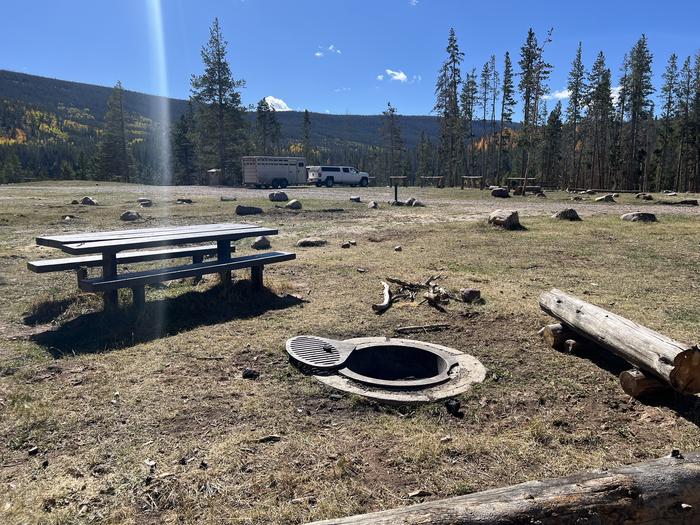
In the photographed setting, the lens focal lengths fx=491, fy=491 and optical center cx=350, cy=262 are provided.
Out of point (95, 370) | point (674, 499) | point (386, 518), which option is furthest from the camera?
point (95, 370)

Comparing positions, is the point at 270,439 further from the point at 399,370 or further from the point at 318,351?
the point at 399,370

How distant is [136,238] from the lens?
5.73 metres

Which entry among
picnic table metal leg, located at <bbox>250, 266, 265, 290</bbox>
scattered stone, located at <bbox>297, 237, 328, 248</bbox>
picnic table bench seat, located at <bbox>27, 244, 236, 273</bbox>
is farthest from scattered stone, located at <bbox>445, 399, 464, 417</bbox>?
scattered stone, located at <bbox>297, 237, 328, 248</bbox>

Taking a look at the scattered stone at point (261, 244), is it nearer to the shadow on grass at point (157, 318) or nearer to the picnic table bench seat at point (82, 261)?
the picnic table bench seat at point (82, 261)

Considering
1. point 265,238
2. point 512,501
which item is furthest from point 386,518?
point 265,238

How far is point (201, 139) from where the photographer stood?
47594 mm

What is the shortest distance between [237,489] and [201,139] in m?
48.8

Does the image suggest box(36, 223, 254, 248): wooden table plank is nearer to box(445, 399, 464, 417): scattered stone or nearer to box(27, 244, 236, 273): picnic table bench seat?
box(27, 244, 236, 273): picnic table bench seat

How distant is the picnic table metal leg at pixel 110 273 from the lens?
5473 mm

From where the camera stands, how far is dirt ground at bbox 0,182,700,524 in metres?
2.62

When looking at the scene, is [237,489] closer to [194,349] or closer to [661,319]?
[194,349]

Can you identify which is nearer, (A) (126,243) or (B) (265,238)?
(A) (126,243)

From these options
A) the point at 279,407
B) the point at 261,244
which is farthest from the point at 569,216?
the point at 279,407

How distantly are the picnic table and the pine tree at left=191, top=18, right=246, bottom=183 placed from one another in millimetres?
39649
